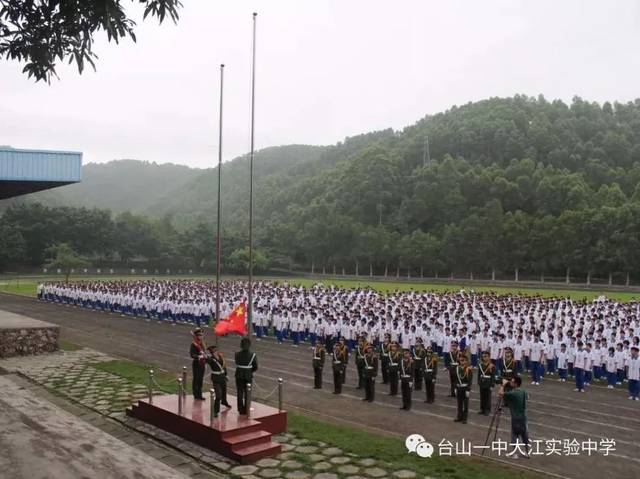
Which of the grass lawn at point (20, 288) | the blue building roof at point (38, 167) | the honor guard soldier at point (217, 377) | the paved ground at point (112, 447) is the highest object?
the blue building roof at point (38, 167)

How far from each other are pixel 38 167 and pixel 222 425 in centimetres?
1326

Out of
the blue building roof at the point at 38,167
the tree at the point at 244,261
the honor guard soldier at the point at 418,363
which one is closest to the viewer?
the honor guard soldier at the point at 418,363

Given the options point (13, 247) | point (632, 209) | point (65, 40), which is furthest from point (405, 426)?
point (13, 247)

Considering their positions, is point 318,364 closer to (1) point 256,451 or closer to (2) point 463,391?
(2) point 463,391

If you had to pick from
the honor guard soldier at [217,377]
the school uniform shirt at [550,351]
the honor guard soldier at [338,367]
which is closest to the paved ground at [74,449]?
the honor guard soldier at [217,377]

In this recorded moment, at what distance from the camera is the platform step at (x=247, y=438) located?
910 cm

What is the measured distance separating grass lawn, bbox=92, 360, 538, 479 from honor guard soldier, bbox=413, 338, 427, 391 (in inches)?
131

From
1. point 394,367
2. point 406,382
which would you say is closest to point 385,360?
point 394,367

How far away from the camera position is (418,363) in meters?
13.6

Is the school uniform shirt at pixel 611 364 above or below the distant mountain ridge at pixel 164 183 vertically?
below

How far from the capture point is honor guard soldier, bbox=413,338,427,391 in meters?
13.3

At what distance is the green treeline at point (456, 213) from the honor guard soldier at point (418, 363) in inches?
1704

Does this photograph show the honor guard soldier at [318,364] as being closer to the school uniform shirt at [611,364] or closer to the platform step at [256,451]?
the platform step at [256,451]

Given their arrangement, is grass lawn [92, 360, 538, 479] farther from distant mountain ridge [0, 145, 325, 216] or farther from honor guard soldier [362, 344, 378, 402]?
Result: distant mountain ridge [0, 145, 325, 216]
